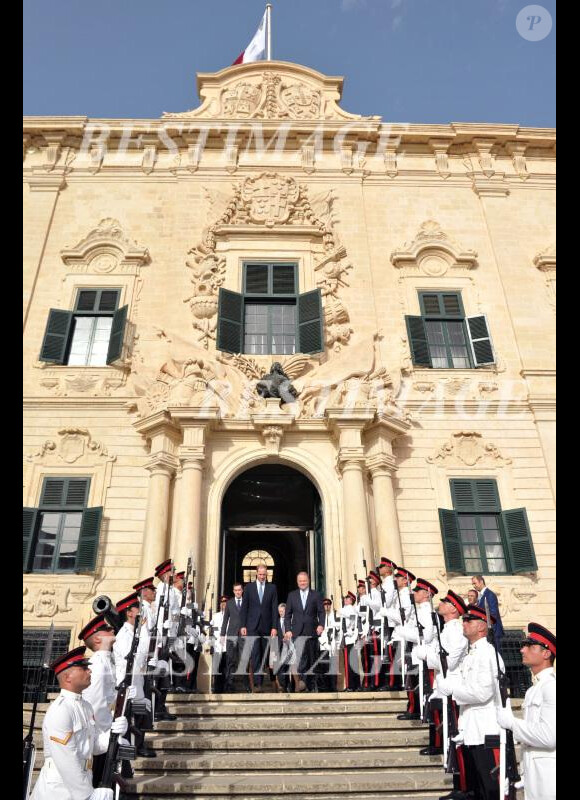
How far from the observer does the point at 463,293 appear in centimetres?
1466

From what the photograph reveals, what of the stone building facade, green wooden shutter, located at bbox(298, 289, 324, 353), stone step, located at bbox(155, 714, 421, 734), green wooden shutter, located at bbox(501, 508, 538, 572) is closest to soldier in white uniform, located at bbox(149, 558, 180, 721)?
stone step, located at bbox(155, 714, 421, 734)

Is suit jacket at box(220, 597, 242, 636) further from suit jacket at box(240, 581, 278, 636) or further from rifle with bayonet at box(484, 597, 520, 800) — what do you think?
rifle with bayonet at box(484, 597, 520, 800)

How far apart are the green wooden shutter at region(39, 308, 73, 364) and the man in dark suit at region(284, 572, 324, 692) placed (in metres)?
7.51

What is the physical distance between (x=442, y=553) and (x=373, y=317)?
17.9ft

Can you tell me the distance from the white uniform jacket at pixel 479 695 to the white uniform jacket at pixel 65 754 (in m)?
3.29

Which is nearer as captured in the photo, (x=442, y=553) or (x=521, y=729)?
(x=521, y=729)

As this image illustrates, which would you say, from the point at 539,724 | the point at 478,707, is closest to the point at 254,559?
the point at 478,707

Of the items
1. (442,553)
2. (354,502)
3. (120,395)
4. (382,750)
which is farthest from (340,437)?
(382,750)

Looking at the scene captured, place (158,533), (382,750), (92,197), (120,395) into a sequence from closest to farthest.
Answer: (382,750)
(158,533)
(120,395)
(92,197)

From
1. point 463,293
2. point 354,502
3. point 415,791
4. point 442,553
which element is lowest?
point 415,791

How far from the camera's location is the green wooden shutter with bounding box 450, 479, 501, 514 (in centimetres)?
1199

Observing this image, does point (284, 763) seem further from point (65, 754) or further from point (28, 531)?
point (28, 531)

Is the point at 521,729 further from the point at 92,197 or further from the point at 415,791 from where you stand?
the point at 92,197
